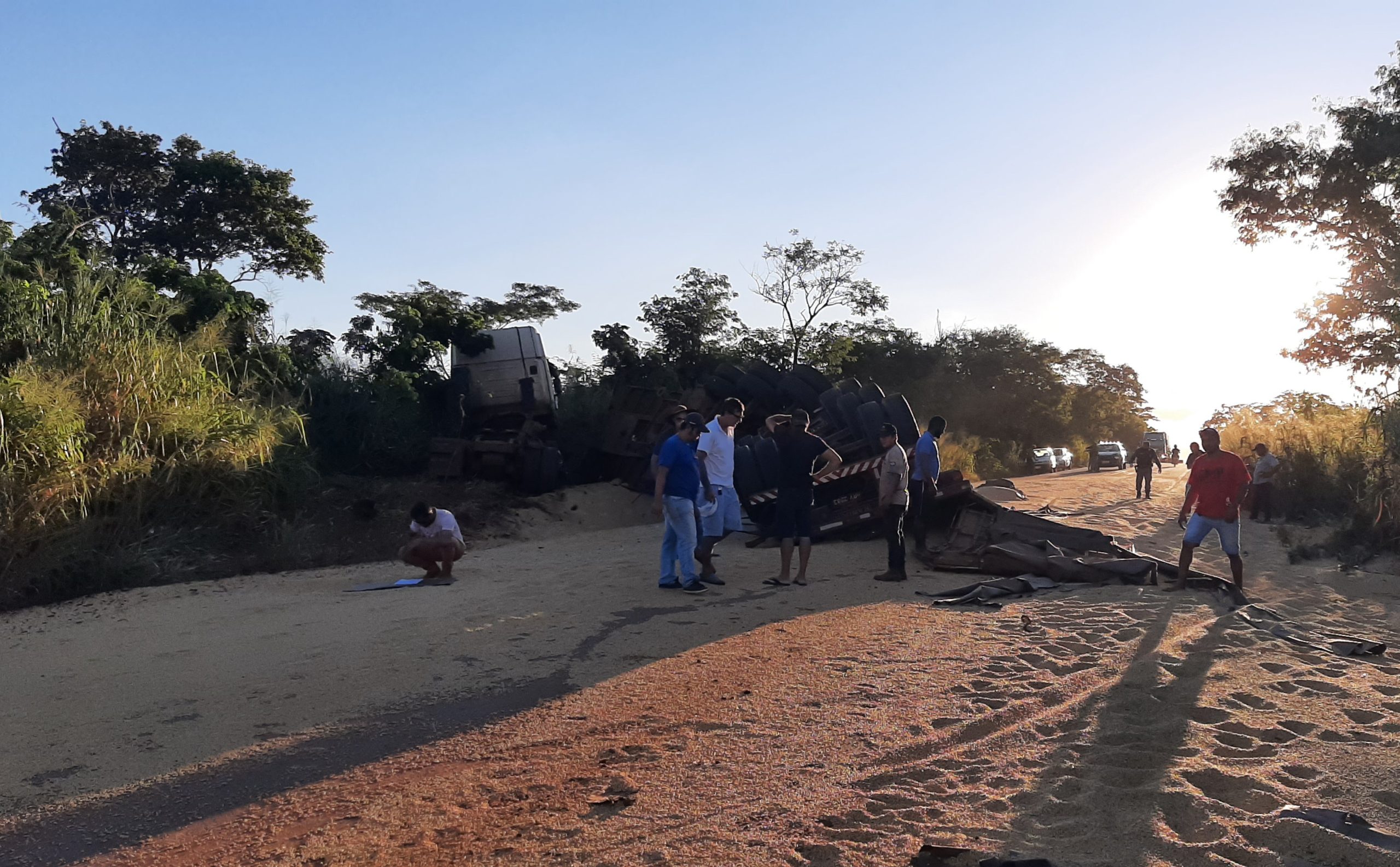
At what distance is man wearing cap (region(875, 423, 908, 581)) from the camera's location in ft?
30.7

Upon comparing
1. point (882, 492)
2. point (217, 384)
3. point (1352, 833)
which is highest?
point (217, 384)

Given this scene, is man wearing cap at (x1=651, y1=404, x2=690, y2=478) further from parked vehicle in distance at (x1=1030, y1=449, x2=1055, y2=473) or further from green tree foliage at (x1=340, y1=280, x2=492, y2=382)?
parked vehicle in distance at (x1=1030, y1=449, x2=1055, y2=473)

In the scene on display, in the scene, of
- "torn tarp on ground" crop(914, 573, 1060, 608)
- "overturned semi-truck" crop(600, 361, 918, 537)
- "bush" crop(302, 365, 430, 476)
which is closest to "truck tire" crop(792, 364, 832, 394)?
"overturned semi-truck" crop(600, 361, 918, 537)

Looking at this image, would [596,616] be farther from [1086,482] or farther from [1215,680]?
[1086,482]

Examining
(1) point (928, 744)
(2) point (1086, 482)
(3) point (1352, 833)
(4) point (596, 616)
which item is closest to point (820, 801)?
(1) point (928, 744)

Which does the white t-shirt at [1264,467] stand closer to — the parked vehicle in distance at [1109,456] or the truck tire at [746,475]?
the truck tire at [746,475]

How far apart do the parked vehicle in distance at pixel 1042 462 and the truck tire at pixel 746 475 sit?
32.1 meters

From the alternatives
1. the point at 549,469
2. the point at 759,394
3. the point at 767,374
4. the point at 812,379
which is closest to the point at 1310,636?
the point at 812,379

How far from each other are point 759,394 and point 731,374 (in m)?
1.42

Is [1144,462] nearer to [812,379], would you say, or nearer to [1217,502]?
[812,379]

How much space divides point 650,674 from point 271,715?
2014 millimetres

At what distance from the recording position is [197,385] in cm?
1179

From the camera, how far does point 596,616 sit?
7586mm

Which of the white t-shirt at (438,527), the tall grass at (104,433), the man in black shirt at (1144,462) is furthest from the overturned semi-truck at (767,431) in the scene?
the man in black shirt at (1144,462)
